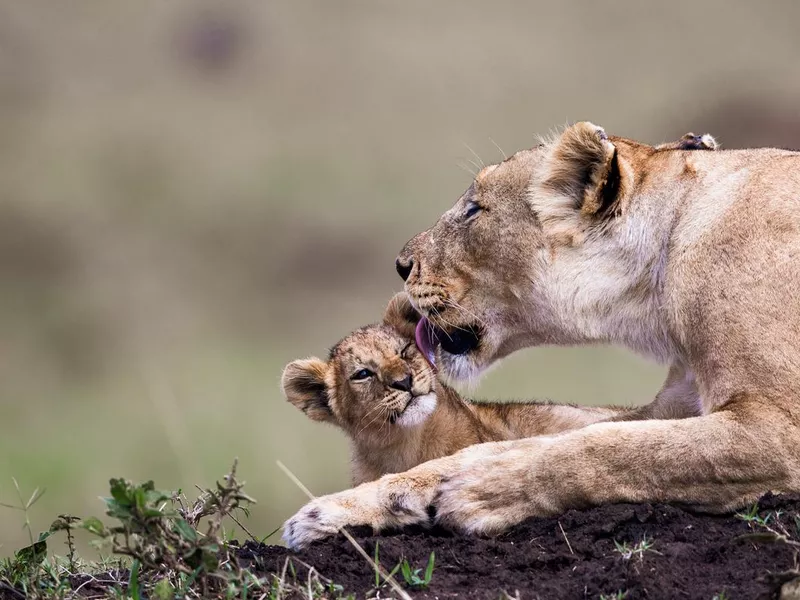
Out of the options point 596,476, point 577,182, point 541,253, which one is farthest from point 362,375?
point 596,476

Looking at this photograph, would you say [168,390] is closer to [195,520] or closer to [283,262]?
[283,262]

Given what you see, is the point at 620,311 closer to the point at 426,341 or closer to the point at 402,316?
the point at 426,341

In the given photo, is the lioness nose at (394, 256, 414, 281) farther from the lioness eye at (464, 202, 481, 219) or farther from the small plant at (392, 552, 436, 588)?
the small plant at (392, 552, 436, 588)

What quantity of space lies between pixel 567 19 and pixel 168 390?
10.3 metres

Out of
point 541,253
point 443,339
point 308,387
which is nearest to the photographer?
point 541,253

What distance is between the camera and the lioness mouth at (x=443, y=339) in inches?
245

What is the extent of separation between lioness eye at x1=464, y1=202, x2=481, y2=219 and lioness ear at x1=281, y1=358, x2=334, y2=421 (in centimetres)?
111

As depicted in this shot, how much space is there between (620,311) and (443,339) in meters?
0.92

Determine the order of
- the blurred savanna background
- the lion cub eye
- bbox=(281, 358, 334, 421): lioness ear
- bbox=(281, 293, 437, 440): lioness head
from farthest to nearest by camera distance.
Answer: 1. the blurred savanna background
2. bbox=(281, 358, 334, 421): lioness ear
3. the lion cub eye
4. bbox=(281, 293, 437, 440): lioness head

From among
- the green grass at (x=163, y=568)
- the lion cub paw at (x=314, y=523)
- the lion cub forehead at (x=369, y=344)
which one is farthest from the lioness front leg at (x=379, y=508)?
the lion cub forehead at (x=369, y=344)

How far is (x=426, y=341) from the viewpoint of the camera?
21.5 feet

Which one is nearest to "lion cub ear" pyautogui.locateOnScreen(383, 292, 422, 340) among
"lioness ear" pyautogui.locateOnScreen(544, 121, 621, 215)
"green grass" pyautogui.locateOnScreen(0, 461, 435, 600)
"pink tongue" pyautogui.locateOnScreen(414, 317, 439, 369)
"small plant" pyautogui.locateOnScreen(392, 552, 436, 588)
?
"pink tongue" pyautogui.locateOnScreen(414, 317, 439, 369)

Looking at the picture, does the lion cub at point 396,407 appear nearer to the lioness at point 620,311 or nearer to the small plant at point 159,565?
the lioness at point 620,311

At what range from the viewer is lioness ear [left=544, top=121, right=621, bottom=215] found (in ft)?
18.7
